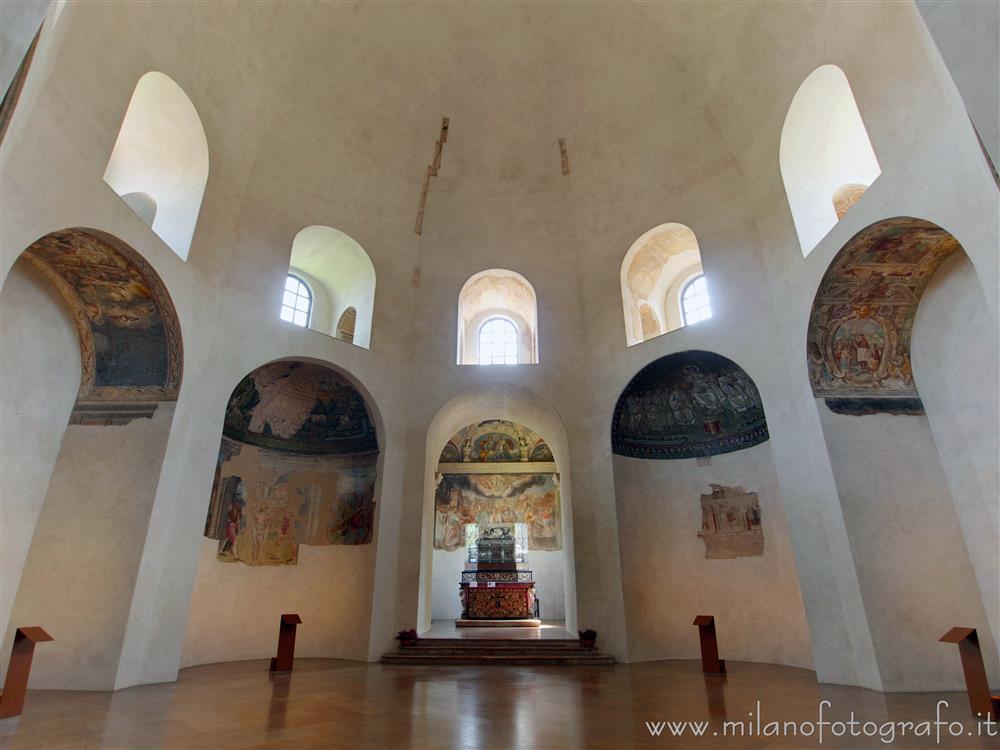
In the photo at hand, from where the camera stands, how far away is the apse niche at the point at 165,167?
9281 millimetres

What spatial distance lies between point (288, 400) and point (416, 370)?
2823mm

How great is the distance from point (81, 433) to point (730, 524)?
1174 centimetres

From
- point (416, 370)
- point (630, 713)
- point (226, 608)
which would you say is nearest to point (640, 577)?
point (630, 713)

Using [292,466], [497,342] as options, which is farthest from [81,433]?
[497,342]

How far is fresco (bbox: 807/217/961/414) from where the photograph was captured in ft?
25.8

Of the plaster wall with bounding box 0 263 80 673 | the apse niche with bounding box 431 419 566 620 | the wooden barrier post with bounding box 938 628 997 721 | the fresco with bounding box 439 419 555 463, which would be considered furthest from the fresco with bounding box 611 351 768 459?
the plaster wall with bounding box 0 263 80 673

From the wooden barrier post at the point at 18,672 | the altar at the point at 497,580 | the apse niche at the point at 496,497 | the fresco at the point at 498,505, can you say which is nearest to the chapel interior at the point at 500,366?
the wooden barrier post at the point at 18,672

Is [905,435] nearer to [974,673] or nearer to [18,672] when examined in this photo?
[974,673]

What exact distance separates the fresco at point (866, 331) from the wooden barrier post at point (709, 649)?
4062 mm

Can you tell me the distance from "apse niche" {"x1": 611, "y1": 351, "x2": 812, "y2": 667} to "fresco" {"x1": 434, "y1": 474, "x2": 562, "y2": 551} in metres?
7.11

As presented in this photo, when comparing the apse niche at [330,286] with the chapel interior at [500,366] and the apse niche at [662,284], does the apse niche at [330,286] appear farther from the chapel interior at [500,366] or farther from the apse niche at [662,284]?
the apse niche at [662,284]

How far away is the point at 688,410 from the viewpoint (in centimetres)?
1178

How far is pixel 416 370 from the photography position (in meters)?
12.3

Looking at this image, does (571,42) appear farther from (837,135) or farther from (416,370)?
(416,370)
